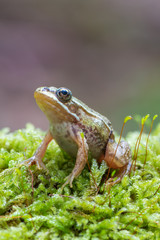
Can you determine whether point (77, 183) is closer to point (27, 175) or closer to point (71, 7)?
point (27, 175)

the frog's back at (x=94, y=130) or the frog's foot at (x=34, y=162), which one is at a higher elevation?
the frog's back at (x=94, y=130)

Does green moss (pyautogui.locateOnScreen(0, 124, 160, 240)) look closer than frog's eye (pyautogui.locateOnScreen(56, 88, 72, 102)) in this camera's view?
Yes

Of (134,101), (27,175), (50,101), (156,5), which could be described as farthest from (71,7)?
(27,175)

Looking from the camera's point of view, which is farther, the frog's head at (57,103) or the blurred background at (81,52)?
the blurred background at (81,52)

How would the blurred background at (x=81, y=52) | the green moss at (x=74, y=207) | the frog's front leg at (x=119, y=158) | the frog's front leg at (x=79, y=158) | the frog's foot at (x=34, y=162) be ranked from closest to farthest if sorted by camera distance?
the green moss at (x=74, y=207) < the frog's front leg at (x=79, y=158) < the frog's foot at (x=34, y=162) < the frog's front leg at (x=119, y=158) < the blurred background at (x=81, y=52)

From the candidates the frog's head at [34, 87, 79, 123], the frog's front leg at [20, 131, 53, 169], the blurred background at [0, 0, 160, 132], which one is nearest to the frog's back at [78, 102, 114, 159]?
the frog's head at [34, 87, 79, 123]

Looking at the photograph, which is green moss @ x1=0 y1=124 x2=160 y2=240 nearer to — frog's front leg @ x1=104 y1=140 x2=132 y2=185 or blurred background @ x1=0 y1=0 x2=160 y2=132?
frog's front leg @ x1=104 y1=140 x2=132 y2=185

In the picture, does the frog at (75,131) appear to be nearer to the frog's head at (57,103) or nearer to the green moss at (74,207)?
the frog's head at (57,103)

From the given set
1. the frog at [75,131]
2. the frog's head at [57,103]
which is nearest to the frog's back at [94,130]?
the frog at [75,131]
